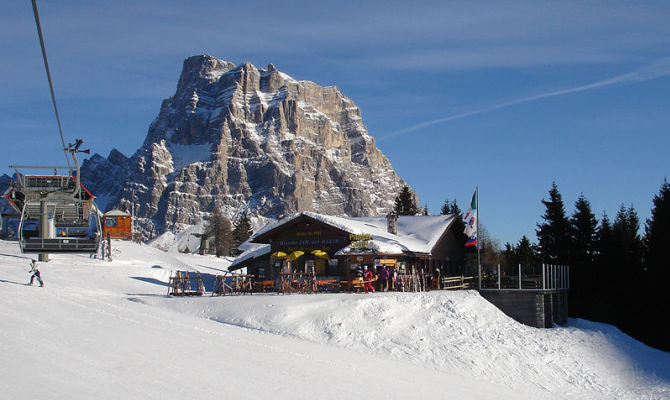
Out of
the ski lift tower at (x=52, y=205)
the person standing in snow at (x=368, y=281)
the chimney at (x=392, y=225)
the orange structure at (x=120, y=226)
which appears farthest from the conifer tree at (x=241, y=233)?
the ski lift tower at (x=52, y=205)

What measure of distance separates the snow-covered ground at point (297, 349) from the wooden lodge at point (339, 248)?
5621mm

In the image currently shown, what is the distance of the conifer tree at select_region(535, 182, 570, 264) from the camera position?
51.5 m

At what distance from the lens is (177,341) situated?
2228cm

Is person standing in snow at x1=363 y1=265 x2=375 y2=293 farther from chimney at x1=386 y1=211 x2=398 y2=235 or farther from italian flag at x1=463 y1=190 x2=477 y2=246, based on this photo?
chimney at x1=386 y1=211 x2=398 y2=235

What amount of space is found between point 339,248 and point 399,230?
9.20 m

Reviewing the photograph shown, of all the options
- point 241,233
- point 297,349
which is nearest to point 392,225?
point 297,349

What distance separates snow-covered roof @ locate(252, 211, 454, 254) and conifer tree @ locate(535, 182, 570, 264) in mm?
11388

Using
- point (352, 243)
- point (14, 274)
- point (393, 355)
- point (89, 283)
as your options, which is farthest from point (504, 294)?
point (14, 274)

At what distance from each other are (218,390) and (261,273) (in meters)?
29.0

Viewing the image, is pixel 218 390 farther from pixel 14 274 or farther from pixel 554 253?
pixel 554 253

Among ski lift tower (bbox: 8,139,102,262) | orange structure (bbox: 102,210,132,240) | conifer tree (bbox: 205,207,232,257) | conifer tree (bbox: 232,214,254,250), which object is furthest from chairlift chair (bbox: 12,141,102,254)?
conifer tree (bbox: 232,214,254,250)

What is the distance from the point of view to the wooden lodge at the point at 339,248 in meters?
36.7

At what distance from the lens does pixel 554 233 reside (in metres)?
52.2

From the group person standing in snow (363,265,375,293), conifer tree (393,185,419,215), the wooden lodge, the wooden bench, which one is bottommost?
the wooden bench
